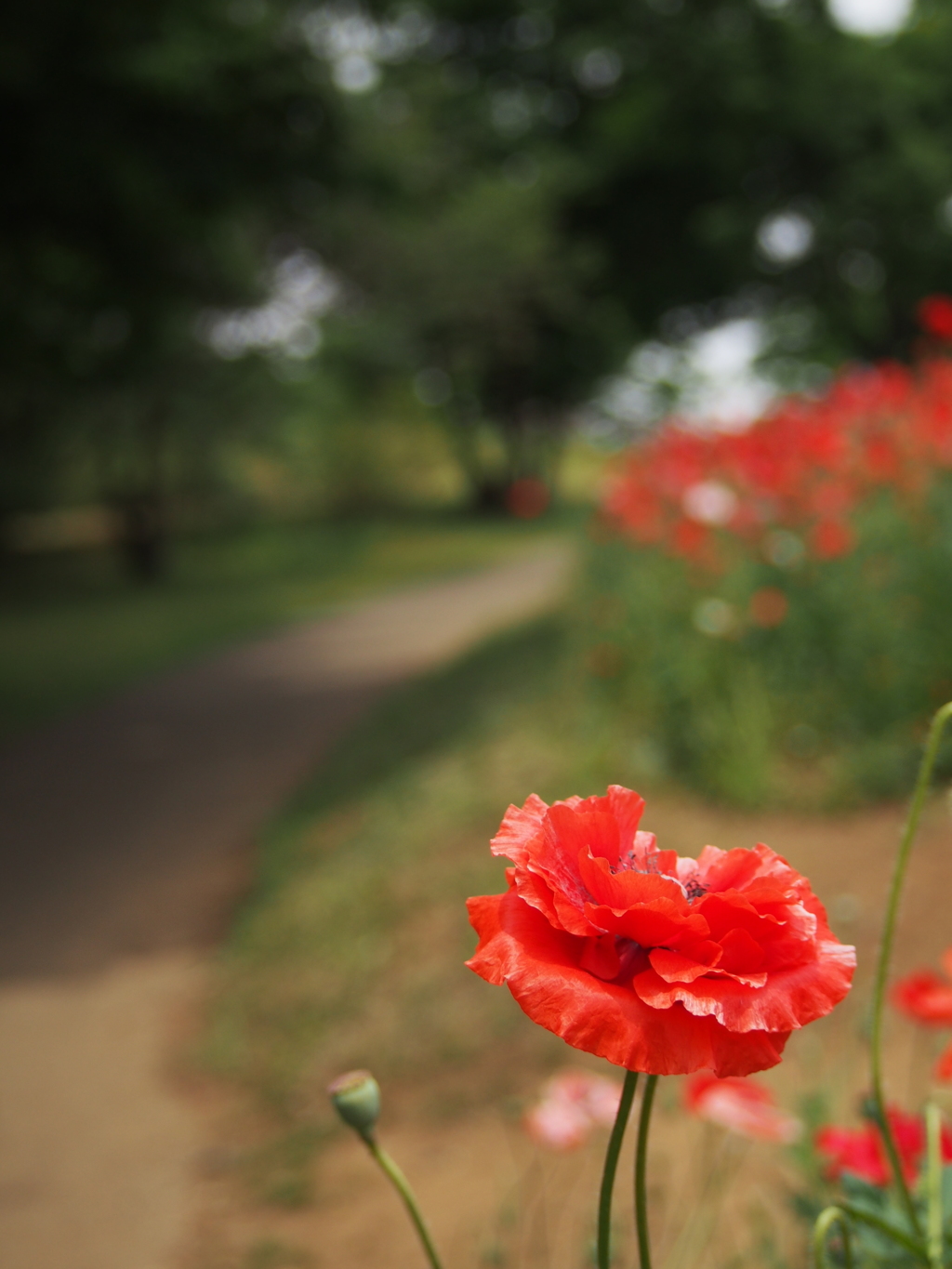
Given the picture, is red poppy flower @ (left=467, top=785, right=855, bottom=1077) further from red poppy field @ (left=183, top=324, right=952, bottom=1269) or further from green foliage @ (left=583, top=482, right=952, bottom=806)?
green foliage @ (left=583, top=482, right=952, bottom=806)

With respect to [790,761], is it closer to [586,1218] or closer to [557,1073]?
[557,1073]

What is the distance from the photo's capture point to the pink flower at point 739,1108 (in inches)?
54.7

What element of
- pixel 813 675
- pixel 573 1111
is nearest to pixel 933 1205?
pixel 573 1111

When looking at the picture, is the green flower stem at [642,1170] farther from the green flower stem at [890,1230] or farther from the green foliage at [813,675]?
the green foliage at [813,675]

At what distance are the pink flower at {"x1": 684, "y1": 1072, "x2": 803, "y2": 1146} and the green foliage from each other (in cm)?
269

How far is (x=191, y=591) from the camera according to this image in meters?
17.8

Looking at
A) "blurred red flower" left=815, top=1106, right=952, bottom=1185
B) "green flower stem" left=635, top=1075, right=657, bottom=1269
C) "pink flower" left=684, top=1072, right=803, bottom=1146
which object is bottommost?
"pink flower" left=684, top=1072, right=803, bottom=1146

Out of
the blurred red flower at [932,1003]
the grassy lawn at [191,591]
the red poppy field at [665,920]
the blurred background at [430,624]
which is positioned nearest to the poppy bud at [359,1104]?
the red poppy field at [665,920]

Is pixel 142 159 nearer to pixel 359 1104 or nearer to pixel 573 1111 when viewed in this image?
pixel 573 1111

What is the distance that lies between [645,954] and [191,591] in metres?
17.9

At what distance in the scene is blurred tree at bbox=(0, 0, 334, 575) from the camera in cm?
608

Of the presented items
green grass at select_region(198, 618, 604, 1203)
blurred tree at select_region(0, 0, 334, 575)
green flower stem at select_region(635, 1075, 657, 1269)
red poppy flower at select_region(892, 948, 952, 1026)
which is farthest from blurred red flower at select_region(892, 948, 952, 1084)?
blurred tree at select_region(0, 0, 334, 575)

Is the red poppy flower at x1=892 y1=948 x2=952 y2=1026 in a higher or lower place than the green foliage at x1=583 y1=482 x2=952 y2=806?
lower

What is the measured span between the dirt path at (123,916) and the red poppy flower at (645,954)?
2346mm
